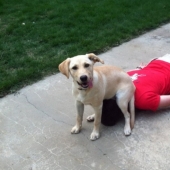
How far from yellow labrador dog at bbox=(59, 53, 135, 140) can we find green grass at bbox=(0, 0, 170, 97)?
Result: 1404 millimetres

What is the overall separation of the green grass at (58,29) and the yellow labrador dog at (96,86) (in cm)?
140

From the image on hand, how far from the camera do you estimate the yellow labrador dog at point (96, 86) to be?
273 centimetres

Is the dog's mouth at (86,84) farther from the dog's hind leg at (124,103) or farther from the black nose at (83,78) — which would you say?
the dog's hind leg at (124,103)

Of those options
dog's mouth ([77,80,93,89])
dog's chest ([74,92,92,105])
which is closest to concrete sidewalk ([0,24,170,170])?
dog's chest ([74,92,92,105])

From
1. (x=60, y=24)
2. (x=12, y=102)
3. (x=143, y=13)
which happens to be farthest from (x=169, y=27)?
(x=12, y=102)

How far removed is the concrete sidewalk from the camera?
2.78 m

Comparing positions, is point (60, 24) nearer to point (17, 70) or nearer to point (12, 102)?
point (17, 70)

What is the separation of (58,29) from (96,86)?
3098 millimetres

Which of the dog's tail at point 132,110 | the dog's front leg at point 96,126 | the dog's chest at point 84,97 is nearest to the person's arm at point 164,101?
the dog's tail at point 132,110

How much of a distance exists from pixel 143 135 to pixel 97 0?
15.7 feet

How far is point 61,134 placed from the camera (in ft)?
10.4

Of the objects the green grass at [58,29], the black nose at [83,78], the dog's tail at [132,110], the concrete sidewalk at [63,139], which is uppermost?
the black nose at [83,78]

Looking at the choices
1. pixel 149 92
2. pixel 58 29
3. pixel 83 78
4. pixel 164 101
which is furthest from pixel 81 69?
pixel 58 29

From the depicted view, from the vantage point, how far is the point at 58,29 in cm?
571
